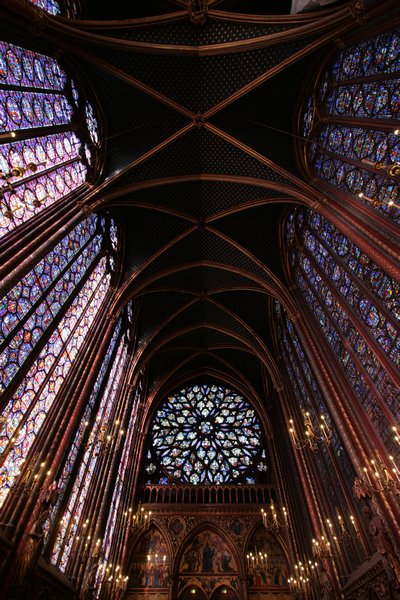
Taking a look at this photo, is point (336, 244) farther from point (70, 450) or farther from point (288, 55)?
point (70, 450)

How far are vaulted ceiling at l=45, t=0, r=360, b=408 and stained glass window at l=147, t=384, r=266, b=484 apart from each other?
16.2 feet

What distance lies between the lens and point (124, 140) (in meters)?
13.2

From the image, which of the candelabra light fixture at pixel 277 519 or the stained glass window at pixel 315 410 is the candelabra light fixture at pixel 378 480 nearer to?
the stained glass window at pixel 315 410

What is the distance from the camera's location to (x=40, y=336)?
969cm

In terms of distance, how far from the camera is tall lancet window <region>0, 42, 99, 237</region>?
833cm

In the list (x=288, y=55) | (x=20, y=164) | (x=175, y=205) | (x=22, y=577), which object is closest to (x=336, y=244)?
(x=288, y=55)

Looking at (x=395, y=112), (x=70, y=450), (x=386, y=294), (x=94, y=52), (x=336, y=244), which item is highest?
(x=94, y=52)

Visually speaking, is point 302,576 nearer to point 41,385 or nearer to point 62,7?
point 41,385

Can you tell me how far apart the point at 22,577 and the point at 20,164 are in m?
9.12

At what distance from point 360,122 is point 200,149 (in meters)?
6.17

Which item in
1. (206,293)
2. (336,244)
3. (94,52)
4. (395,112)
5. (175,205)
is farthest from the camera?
(206,293)

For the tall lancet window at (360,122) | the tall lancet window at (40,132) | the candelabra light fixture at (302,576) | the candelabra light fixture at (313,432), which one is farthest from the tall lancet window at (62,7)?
the candelabra light fixture at (302,576)

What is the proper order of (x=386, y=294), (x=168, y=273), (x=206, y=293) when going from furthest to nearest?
(x=206, y=293) < (x=168, y=273) < (x=386, y=294)

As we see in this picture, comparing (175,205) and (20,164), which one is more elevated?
(175,205)
